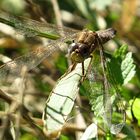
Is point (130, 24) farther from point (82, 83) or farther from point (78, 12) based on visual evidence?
point (82, 83)

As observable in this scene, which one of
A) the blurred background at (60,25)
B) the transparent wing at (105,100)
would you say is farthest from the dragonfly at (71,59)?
the blurred background at (60,25)

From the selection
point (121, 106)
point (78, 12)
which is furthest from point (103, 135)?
point (78, 12)

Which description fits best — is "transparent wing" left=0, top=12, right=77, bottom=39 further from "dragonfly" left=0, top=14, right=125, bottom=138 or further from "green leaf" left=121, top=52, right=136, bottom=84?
"green leaf" left=121, top=52, right=136, bottom=84

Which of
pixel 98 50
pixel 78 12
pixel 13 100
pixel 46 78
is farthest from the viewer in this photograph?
pixel 78 12

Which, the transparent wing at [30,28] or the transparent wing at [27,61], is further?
the transparent wing at [30,28]

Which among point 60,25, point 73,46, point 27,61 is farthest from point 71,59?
point 60,25

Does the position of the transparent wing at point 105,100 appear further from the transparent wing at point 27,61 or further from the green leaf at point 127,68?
the transparent wing at point 27,61
